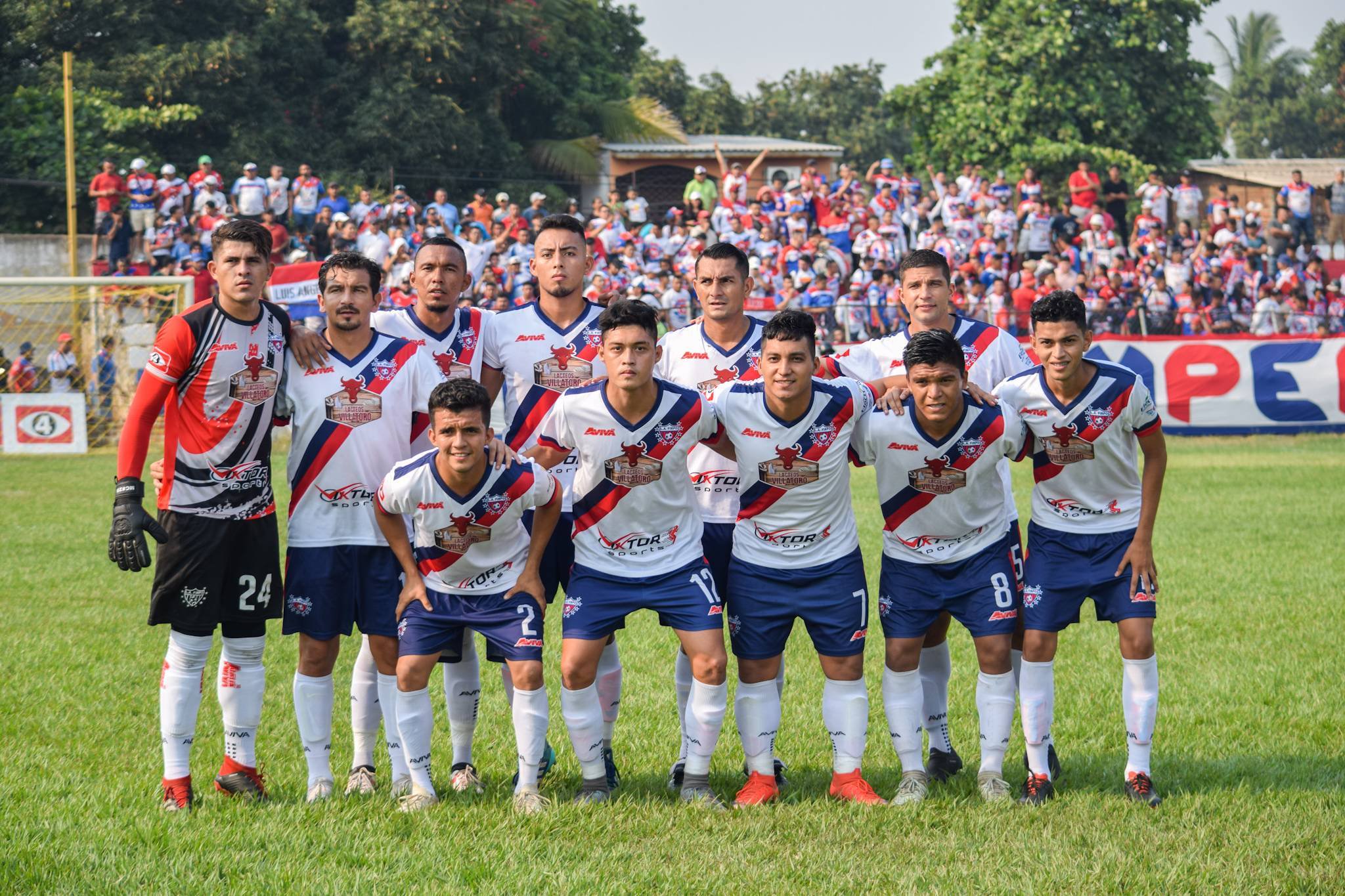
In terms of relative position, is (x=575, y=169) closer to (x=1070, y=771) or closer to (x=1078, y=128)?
(x=1078, y=128)

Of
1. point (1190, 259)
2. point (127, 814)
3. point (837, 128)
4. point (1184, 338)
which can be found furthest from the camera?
point (837, 128)

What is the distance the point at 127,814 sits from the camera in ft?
18.4

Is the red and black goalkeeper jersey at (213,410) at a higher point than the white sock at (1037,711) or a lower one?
higher

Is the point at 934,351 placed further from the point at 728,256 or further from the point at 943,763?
the point at 943,763

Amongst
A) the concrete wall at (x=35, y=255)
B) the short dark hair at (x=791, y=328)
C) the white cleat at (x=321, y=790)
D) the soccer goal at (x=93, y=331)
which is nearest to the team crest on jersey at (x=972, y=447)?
the short dark hair at (x=791, y=328)

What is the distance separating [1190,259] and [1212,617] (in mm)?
18862

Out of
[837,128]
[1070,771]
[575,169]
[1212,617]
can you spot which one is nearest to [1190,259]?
[575,169]

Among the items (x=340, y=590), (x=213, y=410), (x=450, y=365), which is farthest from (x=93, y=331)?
(x=340, y=590)

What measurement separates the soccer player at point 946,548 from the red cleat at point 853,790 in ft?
0.45

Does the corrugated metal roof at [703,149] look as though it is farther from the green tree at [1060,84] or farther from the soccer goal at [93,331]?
the soccer goal at [93,331]

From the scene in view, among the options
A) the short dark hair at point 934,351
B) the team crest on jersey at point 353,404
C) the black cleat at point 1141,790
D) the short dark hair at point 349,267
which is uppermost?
the short dark hair at point 349,267

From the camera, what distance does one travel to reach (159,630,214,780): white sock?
5.84 m

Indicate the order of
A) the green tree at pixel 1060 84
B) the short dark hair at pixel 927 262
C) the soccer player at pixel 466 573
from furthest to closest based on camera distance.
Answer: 1. the green tree at pixel 1060 84
2. the short dark hair at pixel 927 262
3. the soccer player at pixel 466 573

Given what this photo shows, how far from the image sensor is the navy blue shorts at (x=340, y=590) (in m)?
5.96
